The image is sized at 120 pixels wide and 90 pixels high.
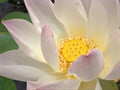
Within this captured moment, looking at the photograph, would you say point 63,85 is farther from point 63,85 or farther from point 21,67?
point 21,67

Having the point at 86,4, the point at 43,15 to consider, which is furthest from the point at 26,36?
the point at 86,4

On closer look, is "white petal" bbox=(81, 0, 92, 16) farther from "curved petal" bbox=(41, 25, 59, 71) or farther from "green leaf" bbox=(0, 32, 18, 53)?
"green leaf" bbox=(0, 32, 18, 53)

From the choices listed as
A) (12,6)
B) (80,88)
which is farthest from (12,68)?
(12,6)

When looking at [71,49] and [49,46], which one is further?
[71,49]

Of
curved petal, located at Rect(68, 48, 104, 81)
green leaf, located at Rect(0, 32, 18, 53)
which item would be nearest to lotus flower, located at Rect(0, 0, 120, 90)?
curved petal, located at Rect(68, 48, 104, 81)

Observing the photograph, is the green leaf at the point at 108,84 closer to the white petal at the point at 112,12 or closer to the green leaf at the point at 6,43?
the white petal at the point at 112,12

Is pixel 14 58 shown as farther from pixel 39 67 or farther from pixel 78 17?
pixel 78 17
